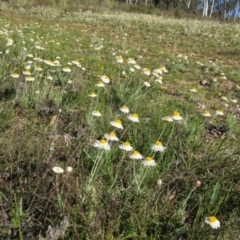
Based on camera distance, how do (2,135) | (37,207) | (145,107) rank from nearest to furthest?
(37,207), (2,135), (145,107)

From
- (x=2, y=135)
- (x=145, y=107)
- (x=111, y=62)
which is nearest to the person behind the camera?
(x=2, y=135)

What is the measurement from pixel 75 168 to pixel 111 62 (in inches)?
195

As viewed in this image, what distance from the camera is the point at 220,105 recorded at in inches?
211

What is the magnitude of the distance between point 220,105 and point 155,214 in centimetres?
364

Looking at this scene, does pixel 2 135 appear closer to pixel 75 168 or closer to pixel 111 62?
pixel 75 168

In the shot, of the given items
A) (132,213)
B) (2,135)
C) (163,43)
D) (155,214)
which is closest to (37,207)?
(132,213)

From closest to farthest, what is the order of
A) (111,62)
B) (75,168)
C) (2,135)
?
(75,168) < (2,135) < (111,62)

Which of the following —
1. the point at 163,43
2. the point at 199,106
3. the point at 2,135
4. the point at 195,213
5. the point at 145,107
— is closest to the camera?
the point at 195,213

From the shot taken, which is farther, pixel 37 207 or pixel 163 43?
pixel 163 43

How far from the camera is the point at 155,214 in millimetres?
2162

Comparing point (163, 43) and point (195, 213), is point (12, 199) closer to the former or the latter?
point (195, 213)

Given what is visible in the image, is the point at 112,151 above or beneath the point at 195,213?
above

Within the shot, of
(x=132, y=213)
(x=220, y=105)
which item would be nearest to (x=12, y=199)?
(x=132, y=213)

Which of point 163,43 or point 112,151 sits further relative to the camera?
point 163,43
